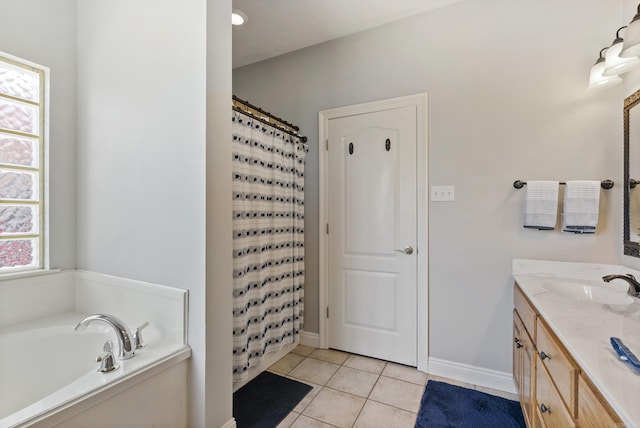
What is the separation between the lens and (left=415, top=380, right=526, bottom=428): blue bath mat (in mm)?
1641

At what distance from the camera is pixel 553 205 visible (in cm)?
175

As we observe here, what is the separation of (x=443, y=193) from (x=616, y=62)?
107cm

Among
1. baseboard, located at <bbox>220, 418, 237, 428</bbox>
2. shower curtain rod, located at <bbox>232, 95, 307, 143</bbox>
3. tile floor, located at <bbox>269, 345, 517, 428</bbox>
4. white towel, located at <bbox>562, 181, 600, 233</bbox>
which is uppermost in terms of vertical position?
shower curtain rod, located at <bbox>232, 95, 307, 143</bbox>

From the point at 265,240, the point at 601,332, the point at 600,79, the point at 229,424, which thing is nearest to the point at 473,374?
the point at 601,332

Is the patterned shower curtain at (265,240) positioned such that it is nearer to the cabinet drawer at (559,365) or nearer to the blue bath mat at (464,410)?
the blue bath mat at (464,410)

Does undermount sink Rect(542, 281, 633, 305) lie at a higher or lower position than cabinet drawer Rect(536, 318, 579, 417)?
higher

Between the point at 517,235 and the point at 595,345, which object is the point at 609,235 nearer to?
the point at 517,235

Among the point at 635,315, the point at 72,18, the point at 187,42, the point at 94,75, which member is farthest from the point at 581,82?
the point at 72,18

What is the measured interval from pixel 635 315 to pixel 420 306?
4.05 feet

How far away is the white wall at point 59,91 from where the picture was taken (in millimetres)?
1678

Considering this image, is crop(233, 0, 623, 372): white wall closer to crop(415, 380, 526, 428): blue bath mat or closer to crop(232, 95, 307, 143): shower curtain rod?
crop(415, 380, 526, 428): blue bath mat

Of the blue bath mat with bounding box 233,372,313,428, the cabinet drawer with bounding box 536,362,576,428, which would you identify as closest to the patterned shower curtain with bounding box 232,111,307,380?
the blue bath mat with bounding box 233,372,313,428

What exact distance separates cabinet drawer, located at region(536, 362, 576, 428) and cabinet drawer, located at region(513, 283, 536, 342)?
0.48ft

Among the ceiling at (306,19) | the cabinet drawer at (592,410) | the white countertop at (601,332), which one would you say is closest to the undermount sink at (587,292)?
the white countertop at (601,332)
